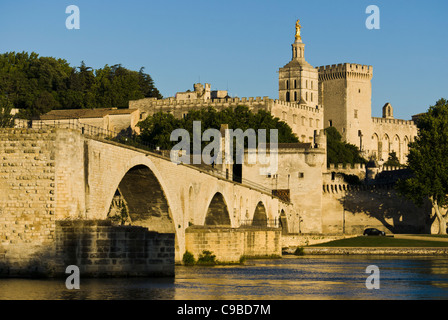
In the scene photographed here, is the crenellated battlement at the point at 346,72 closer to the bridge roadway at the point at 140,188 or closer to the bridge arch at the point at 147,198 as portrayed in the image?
the bridge roadway at the point at 140,188

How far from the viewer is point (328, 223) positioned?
100500 mm

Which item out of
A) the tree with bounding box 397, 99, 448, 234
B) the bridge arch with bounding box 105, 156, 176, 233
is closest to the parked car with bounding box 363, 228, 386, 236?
the tree with bounding box 397, 99, 448, 234

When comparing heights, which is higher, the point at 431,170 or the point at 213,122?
the point at 213,122

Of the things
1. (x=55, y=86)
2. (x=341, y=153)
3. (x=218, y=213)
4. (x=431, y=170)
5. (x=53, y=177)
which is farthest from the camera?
(x=55, y=86)

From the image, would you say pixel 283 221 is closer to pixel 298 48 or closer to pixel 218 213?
pixel 218 213

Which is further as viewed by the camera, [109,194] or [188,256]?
[188,256]

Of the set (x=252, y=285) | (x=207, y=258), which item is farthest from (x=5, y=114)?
(x=252, y=285)

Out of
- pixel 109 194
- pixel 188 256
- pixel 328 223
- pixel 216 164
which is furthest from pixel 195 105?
pixel 109 194

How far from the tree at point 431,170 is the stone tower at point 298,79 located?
5064 centimetres

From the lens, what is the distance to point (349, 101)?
15388 cm

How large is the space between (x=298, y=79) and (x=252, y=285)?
110 metres

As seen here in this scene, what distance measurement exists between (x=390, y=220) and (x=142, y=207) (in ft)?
183

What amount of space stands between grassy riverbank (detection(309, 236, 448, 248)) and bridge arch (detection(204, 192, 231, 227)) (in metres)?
15.4
